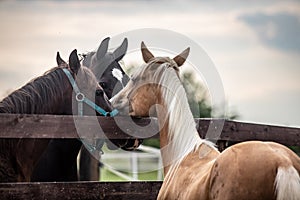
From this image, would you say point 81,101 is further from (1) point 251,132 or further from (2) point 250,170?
(2) point 250,170

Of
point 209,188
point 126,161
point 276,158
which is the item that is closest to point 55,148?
point 209,188

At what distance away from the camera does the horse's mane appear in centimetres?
443

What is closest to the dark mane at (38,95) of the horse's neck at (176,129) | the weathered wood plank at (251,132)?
the horse's neck at (176,129)

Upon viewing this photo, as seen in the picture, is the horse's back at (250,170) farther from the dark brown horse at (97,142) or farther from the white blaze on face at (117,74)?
the white blaze on face at (117,74)

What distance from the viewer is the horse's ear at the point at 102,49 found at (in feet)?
19.0

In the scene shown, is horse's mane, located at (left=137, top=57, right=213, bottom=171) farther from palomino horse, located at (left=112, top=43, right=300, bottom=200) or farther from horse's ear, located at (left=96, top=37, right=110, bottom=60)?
horse's ear, located at (left=96, top=37, right=110, bottom=60)

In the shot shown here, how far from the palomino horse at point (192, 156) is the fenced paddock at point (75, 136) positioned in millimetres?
321

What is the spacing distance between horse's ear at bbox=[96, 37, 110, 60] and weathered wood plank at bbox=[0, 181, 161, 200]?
139cm

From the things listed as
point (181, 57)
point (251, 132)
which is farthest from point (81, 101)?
point (251, 132)

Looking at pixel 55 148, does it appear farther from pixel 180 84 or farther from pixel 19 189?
pixel 180 84

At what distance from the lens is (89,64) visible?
5.95 meters

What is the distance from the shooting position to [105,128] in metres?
5.09

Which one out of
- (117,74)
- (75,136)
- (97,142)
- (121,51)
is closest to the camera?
(75,136)

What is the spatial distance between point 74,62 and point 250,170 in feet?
7.93
